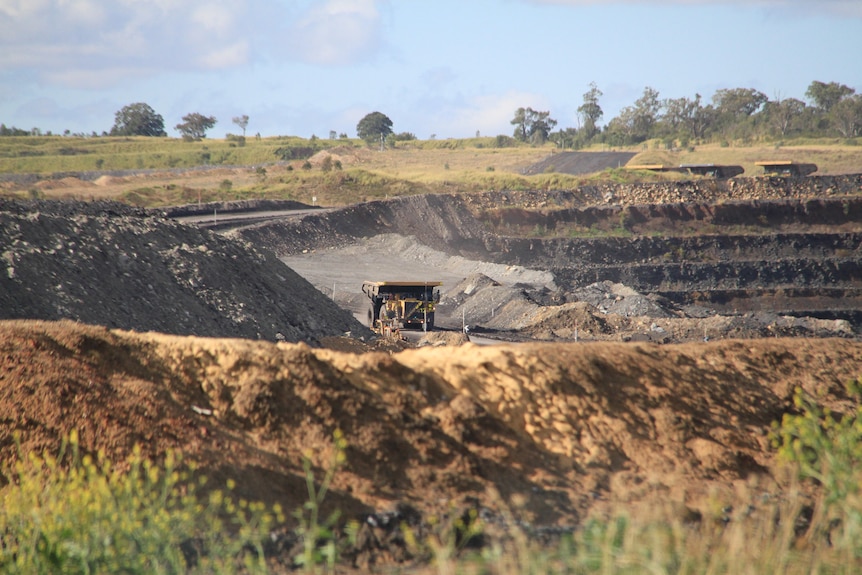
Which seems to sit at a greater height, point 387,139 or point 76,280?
point 387,139

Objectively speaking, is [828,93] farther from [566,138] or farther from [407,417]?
[407,417]

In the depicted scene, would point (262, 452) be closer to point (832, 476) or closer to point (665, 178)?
point (832, 476)

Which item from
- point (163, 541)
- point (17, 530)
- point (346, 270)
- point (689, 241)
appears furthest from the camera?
point (689, 241)

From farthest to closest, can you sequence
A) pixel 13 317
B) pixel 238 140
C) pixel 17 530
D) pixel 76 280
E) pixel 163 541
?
pixel 238 140 → pixel 76 280 → pixel 13 317 → pixel 17 530 → pixel 163 541

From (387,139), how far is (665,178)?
5106 centimetres

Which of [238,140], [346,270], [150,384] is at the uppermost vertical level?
[238,140]

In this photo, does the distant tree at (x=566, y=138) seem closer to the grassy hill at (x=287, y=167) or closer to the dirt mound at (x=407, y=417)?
the grassy hill at (x=287, y=167)

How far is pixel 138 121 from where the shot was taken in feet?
371

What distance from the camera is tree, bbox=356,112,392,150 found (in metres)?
113

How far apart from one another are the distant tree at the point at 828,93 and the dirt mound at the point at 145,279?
103 meters

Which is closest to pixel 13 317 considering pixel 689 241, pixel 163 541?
pixel 163 541

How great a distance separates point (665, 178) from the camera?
211 feet

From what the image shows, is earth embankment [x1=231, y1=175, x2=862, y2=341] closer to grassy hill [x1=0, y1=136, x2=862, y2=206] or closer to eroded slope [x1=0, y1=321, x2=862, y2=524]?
grassy hill [x1=0, y1=136, x2=862, y2=206]

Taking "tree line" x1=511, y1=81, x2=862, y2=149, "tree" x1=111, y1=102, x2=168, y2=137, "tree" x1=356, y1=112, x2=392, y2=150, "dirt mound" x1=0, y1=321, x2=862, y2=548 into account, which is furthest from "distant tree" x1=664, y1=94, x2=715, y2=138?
"dirt mound" x1=0, y1=321, x2=862, y2=548
